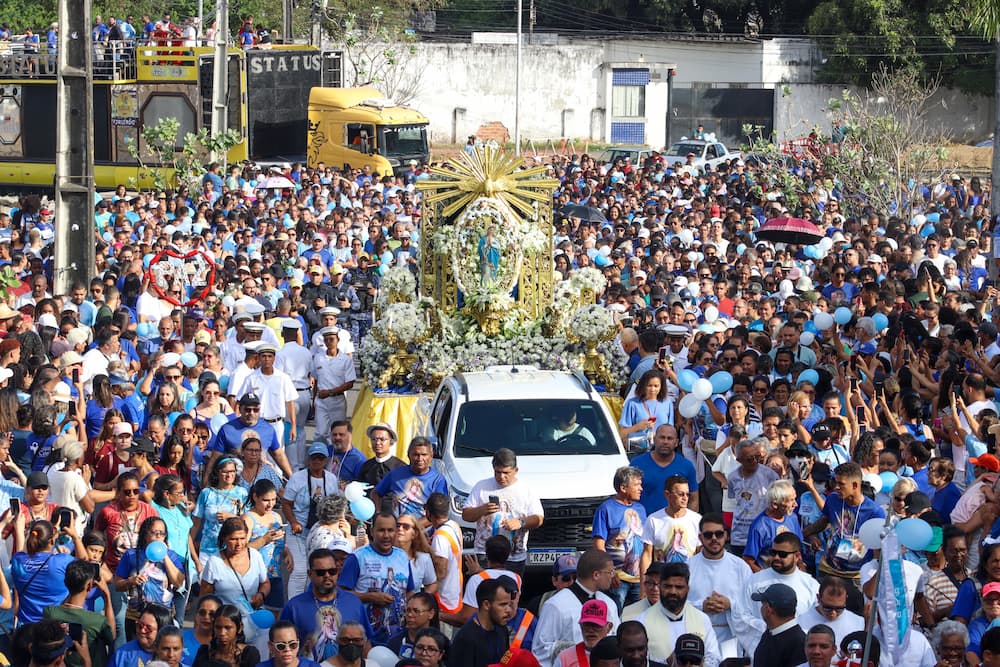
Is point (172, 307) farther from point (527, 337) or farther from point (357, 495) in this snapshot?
point (357, 495)

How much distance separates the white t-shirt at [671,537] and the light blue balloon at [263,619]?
2498 millimetres

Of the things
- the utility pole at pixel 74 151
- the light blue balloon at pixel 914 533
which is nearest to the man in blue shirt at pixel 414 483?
the light blue balloon at pixel 914 533

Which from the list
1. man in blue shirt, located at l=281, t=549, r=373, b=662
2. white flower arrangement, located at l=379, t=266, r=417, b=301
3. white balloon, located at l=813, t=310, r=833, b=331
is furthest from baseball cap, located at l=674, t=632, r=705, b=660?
white flower arrangement, located at l=379, t=266, r=417, b=301

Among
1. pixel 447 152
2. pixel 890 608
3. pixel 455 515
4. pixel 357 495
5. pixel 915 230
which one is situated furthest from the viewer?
pixel 447 152

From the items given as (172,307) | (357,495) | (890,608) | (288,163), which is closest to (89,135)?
(172,307)

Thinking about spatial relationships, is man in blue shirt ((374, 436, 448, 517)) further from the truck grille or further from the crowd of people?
the truck grille

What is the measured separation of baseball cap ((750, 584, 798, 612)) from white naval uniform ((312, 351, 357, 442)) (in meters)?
7.59

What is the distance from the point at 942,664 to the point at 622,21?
55164 mm

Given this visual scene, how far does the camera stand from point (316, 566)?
8.49m

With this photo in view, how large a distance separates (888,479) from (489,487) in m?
2.61

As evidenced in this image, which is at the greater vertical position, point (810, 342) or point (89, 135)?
point (89, 135)

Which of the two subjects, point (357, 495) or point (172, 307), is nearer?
point (357, 495)

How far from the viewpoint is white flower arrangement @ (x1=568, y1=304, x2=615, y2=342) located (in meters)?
15.7

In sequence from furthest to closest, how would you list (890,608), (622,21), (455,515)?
(622,21) < (455,515) < (890,608)
